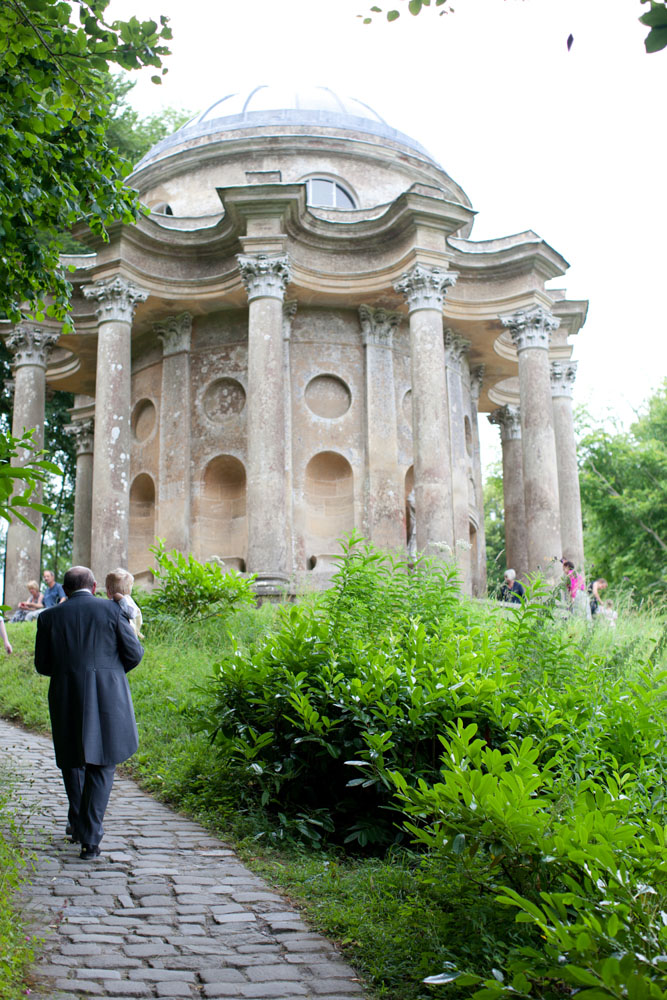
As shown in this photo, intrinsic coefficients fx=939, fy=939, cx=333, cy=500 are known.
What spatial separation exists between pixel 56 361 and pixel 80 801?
21034mm

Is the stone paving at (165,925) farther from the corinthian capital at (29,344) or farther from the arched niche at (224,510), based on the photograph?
the corinthian capital at (29,344)

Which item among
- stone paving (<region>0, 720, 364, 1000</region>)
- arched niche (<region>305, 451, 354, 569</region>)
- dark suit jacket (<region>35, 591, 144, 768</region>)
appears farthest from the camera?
arched niche (<region>305, 451, 354, 569</region>)

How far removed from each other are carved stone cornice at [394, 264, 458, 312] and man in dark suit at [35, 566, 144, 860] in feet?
46.1

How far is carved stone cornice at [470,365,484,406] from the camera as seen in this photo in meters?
25.3

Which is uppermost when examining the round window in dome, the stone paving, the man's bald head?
the round window in dome

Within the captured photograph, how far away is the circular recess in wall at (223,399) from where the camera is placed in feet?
71.7

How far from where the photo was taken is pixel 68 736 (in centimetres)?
629

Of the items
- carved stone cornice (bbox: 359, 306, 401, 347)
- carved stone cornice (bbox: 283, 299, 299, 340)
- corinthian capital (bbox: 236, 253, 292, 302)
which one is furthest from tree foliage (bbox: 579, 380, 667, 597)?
corinthian capital (bbox: 236, 253, 292, 302)

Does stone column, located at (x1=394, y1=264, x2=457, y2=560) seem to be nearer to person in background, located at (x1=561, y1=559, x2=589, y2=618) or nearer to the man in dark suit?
person in background, located at (x1=561, y1=559, x2=589, y2=618)

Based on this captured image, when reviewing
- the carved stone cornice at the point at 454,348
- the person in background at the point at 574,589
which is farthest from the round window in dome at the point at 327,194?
A: the person in background at the point at 574,589

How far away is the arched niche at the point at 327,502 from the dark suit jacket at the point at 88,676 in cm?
1461

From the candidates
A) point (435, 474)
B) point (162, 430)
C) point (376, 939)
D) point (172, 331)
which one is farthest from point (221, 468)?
point (376, 939)

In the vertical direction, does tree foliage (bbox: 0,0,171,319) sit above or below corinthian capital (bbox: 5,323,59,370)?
below

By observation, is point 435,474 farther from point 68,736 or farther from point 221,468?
point 68,736
